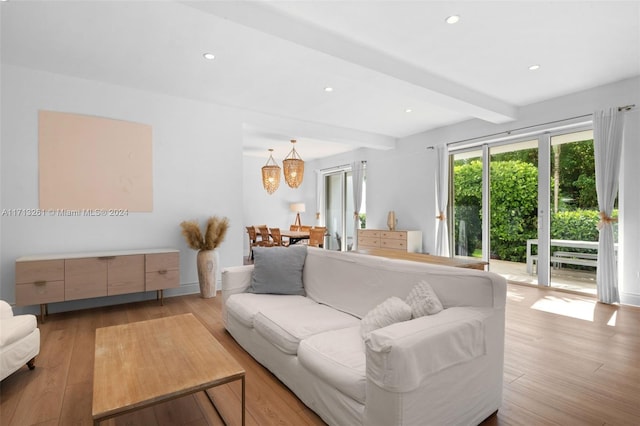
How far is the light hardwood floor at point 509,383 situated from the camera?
1870 mm

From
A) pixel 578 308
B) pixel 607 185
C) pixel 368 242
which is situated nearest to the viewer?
pixel 578 308

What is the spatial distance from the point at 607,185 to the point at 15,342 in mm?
6286

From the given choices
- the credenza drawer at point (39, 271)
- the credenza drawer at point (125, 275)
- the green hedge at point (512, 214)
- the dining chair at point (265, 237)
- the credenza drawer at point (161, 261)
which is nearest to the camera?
the credenza drawer at point (39, 271)

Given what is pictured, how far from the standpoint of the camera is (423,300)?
1.92 meters

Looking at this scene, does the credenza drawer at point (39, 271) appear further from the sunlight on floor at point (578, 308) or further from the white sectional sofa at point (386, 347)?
the sunlight on floor at point (578, 308)

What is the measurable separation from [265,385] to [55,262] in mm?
2807

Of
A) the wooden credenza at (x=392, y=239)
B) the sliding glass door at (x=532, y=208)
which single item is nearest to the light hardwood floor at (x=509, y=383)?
the sliding glass door at (x=532, y=208)

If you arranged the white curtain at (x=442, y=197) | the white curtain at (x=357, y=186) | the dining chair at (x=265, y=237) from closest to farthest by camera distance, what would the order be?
1. the white curtain at (x=442, y=197)
2. the dining chair at (x=265, y=237)
3. the white curtain at (x=357, y=186)

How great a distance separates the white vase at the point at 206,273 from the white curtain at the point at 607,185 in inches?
203

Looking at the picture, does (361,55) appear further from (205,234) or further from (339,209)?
(339,209)

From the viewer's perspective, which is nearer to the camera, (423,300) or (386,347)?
(386,347)

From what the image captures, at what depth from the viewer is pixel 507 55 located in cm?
351

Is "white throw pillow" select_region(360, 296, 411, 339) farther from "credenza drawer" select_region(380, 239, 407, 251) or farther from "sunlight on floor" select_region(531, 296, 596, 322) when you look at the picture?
"credenza drawer" select_region(380, 239, 407, 251)

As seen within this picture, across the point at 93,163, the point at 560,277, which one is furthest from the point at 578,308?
the point at 93,163
